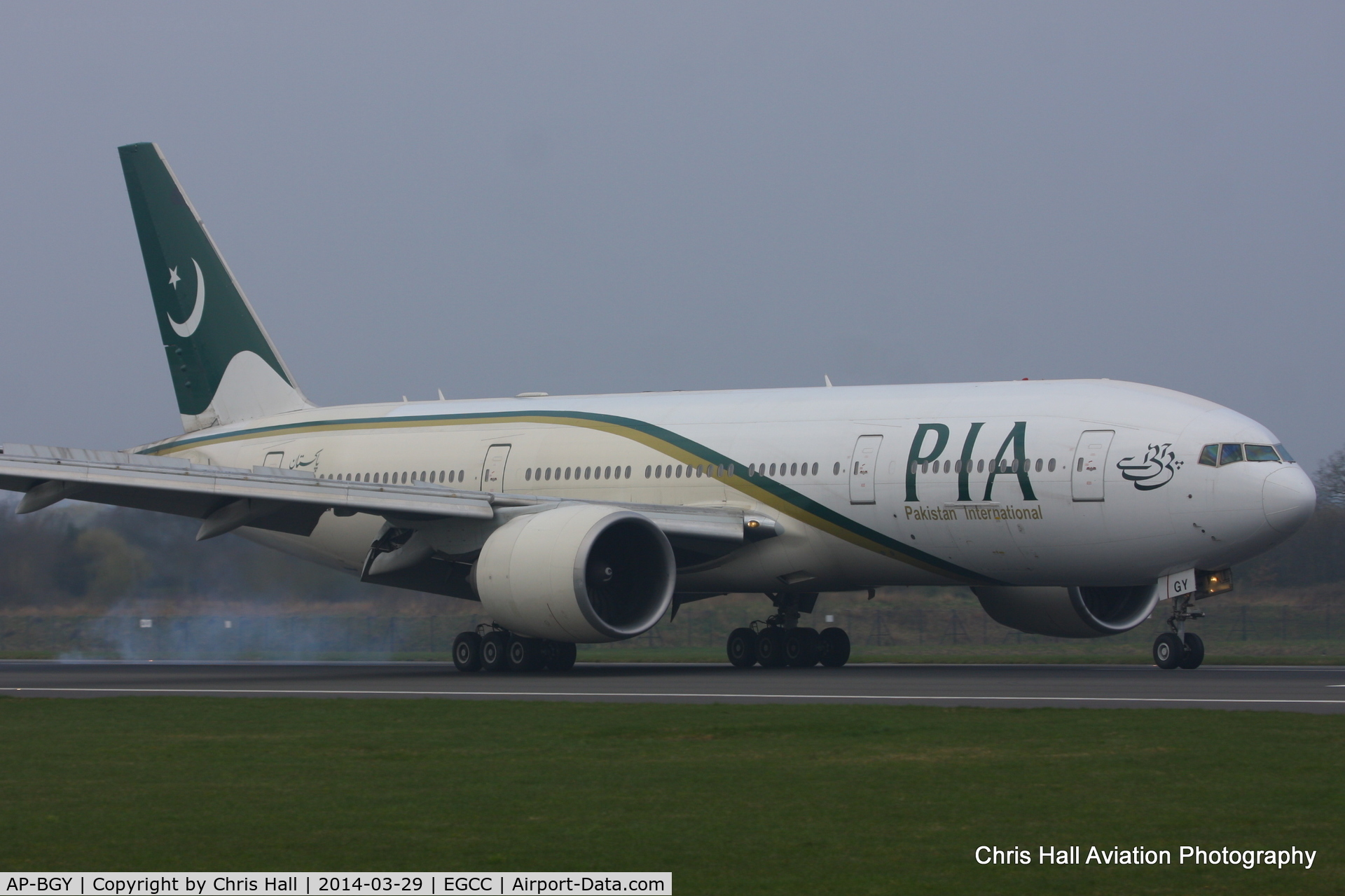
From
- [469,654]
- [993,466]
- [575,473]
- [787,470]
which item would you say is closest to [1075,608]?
[993,466]

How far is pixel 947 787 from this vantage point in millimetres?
10891

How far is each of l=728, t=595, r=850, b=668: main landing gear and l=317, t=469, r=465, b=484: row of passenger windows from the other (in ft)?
19.0

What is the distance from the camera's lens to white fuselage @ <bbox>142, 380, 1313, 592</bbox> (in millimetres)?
22188

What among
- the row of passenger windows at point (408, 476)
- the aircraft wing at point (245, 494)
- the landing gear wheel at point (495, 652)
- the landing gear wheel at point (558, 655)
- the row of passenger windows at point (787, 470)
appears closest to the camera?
the aircraft wing at point (245, 494)

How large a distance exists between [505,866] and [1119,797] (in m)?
4.08

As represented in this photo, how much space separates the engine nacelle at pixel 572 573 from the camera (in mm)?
22859

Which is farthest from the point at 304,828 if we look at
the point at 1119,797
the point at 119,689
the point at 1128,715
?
the point at 119,689

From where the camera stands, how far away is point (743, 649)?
27.3 m

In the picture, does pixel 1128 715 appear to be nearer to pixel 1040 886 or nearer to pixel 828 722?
pixel 828 722

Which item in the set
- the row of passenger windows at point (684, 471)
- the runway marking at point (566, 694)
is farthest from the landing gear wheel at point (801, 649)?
the runway marking at point (566, 694)

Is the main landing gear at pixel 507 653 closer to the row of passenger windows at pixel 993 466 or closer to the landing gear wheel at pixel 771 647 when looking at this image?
the landing gear wheel at pixel 771 647

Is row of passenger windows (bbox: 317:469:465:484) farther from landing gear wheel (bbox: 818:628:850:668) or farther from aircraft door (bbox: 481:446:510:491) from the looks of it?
landing gear wheel (bbox: 818:628:850:668)

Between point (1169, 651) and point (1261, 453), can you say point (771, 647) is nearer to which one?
point (1169, 651)

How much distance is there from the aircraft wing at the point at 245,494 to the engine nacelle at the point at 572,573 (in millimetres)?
591
